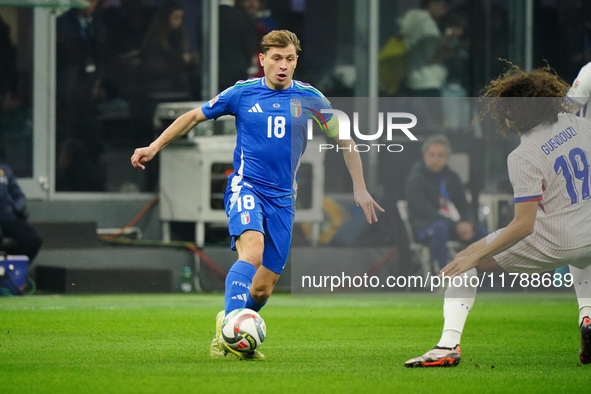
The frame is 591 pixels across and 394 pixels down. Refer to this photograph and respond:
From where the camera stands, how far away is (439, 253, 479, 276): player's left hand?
6359 mm

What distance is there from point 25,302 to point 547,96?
7.36 m

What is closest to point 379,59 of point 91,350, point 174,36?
point 174,36

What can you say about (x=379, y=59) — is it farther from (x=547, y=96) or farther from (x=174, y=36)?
(x=547, y=96)

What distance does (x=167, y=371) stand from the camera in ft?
21.2

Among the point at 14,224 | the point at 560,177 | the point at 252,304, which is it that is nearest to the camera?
the point at 560,177

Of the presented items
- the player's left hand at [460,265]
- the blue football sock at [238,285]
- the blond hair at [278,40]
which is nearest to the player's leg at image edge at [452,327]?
the player's left hand at [460,265]

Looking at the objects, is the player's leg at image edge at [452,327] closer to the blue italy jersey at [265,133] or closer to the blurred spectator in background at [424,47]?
the blue italy jersey at [265,133]

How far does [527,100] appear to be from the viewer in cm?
679

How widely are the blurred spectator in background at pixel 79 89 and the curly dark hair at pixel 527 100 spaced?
10.6m

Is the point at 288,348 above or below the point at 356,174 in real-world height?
below

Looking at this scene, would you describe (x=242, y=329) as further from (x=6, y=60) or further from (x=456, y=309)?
(x=6, y=60)

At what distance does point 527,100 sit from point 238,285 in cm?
207

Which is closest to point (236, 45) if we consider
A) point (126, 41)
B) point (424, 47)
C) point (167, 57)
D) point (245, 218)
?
point (167, 57)

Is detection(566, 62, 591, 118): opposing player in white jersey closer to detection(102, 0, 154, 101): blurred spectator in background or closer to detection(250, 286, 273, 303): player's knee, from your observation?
detection(250, 286, 273, 303): player's knee
